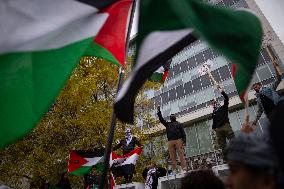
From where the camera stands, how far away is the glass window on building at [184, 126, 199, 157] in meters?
24.6

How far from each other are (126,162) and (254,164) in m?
8.72

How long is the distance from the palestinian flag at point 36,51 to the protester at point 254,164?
1716mm

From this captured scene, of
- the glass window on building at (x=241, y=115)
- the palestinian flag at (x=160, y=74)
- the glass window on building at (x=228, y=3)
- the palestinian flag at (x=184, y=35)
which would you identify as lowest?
the palestinian flag at (x=184, y=35)

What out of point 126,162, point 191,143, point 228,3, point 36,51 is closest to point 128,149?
point 126,162

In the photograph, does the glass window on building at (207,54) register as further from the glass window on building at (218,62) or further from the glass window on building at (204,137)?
the glass window on building at (204,137)

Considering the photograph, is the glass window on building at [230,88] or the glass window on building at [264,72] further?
the glass window on building at [230,88]

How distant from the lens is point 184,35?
8.80 ft

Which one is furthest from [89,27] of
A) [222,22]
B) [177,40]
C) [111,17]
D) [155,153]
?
[155,153]

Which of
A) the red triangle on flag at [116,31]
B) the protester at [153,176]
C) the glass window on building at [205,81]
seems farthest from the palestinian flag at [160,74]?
the glass window on building at [205,81]

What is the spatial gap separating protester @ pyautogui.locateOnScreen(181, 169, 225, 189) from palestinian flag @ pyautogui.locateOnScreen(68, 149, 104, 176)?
6.65 metres

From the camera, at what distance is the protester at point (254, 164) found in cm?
166

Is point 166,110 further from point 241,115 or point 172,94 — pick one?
point 241,115

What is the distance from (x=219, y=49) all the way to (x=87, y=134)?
12.0 m

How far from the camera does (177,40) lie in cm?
269
